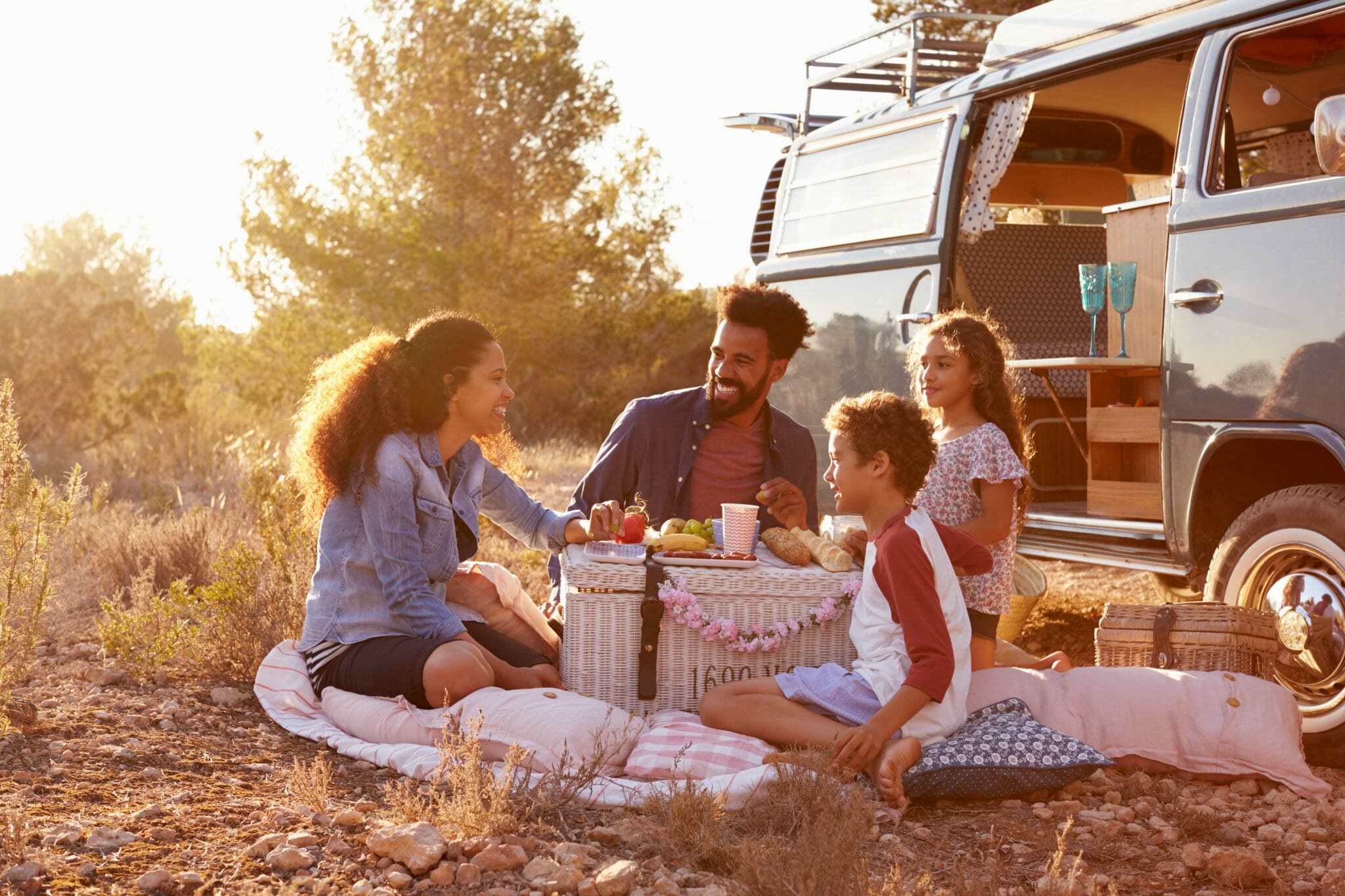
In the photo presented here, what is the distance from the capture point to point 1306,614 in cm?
428

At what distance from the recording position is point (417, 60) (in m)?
19.6

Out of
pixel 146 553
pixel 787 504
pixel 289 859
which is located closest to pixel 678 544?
pixel 787 504

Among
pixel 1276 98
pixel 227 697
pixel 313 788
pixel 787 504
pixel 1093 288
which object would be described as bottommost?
pixel 227 697

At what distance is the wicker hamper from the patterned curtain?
2244mm

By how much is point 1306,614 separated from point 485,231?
53.4 feet

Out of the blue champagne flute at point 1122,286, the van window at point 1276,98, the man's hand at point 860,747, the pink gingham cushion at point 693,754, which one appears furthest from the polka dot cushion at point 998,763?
the blue champagne flute at point 1122,286

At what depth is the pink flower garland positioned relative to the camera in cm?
419

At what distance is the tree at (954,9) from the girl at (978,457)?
362 inches

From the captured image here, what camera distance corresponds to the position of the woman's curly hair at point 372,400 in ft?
14.3

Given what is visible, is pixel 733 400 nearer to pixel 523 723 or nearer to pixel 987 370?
pixel 987 370

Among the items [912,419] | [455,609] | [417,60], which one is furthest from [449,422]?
[417,60]

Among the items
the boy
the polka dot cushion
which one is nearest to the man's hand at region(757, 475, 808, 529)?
the boy

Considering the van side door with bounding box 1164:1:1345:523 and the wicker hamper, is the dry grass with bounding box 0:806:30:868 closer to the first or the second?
the wicker hamper

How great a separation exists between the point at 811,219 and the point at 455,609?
3286mm
